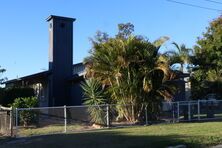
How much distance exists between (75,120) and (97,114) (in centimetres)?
115

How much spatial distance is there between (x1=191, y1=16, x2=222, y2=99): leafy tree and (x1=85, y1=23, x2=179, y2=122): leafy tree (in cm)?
1360

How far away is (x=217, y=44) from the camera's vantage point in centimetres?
3834

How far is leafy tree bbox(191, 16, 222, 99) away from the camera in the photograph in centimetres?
3838

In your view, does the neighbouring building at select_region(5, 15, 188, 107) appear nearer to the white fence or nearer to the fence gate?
the white fence

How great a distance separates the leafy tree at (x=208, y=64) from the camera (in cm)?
3838

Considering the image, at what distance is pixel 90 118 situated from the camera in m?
24.7

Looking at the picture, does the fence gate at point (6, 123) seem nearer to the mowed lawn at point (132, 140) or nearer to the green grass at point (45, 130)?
the green grass at point (45, 130)

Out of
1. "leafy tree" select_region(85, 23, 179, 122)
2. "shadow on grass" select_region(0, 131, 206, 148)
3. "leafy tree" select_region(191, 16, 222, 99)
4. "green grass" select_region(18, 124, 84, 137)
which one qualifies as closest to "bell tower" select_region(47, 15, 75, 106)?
"leafy tree" select_region(85, 23, 179, 122)

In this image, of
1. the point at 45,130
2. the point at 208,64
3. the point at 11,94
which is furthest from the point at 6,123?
the point at 208,64

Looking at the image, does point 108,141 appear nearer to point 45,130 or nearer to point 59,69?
point 45,130

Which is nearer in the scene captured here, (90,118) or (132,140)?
(132,140)

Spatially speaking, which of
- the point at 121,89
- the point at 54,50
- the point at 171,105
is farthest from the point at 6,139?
the point at 54,50

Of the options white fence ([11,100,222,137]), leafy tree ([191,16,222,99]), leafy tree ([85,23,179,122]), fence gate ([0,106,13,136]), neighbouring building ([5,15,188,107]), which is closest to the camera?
fence gate ([0,106,13,136])

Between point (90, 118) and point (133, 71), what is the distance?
3326mm
